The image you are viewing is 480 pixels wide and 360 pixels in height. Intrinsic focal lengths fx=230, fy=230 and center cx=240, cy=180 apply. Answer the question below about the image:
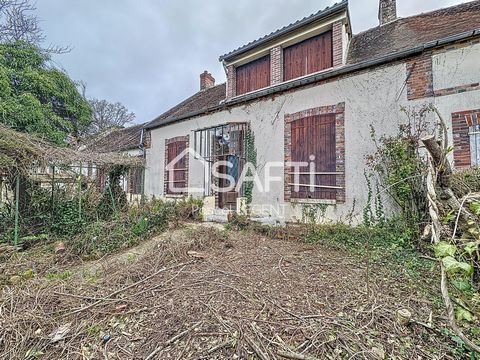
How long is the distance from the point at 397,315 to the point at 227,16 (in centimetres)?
1179

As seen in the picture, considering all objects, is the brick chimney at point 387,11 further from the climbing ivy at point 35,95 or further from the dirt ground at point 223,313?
the climbing ivy at point 35,95

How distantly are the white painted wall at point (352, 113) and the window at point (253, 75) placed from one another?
1071 mm

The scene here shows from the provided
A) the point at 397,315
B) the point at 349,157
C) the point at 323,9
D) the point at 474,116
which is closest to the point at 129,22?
the point at 323,9

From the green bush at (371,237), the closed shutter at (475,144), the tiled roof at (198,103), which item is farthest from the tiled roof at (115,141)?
the closed shutter at (475,144)

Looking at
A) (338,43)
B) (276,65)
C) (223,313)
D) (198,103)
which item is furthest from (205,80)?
(223,313)

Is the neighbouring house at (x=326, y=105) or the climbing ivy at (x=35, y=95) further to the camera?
the climbing ivy at (x=35, y=95)

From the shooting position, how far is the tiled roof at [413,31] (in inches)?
215

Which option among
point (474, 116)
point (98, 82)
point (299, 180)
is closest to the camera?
point (474, 116)

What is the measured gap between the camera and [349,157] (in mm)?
5781

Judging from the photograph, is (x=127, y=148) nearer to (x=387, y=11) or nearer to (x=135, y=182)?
(x=135, y=182)

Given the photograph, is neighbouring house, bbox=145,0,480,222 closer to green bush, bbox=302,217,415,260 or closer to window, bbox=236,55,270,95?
window, bbox=236,55,270,95

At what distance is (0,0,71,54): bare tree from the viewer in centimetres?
1123

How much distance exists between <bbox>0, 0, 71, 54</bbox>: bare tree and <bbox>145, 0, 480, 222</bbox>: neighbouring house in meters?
9.23

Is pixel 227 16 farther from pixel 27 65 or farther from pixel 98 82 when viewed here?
pixel 98 82
